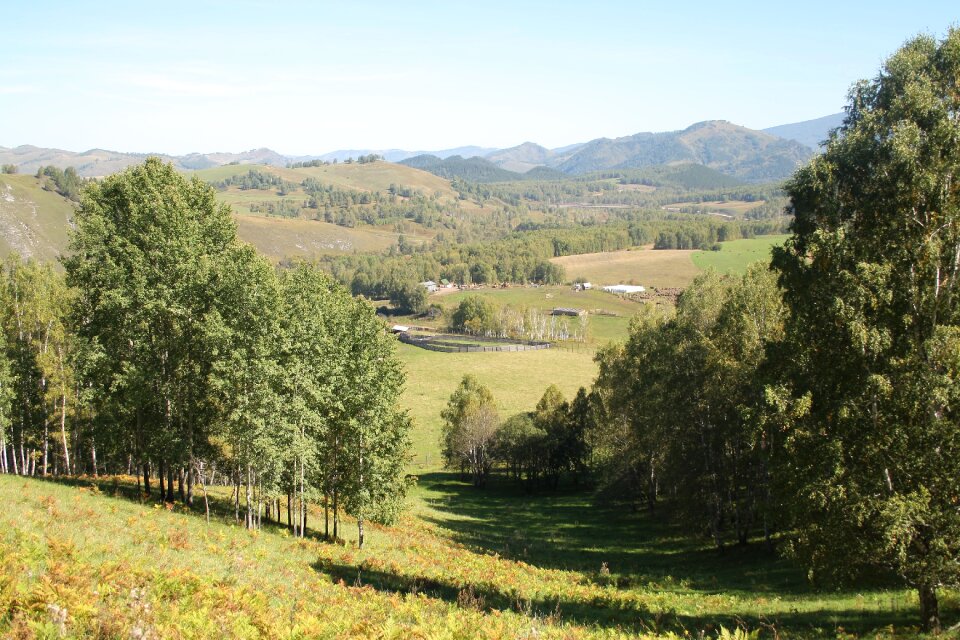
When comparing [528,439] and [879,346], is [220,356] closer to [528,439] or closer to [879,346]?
[879,346]

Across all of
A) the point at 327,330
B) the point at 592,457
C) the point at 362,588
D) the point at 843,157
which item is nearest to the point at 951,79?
the point at 843,157

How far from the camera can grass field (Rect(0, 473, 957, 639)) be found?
11805mm

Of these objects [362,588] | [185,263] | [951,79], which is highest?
[951,79]

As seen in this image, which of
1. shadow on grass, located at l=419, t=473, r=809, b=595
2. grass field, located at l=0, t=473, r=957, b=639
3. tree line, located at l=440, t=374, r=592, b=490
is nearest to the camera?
grass field, located at l=0, t=473, r=957, b=639

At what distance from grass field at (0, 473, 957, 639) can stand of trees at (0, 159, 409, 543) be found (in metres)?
3.06

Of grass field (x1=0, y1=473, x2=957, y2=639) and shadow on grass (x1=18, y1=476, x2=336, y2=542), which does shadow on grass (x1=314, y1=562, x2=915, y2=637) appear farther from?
shadow on grass (x1=18, y1=476, x2=336, y2=542)

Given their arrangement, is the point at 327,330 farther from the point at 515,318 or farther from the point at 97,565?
the point at 515,318

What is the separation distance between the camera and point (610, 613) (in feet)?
69.7

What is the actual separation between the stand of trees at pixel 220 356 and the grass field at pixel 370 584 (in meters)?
3.06

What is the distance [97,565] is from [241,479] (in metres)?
20.7

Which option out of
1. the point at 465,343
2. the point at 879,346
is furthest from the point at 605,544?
the point at 465,343

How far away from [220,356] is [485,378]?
10239 centimetres

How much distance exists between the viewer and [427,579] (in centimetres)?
2377

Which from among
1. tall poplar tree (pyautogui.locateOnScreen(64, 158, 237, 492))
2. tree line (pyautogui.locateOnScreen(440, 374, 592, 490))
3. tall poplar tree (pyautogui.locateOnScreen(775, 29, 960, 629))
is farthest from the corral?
tall poplar tree (pyautogui.locateOnScreen(775, 29, 960, 629))
